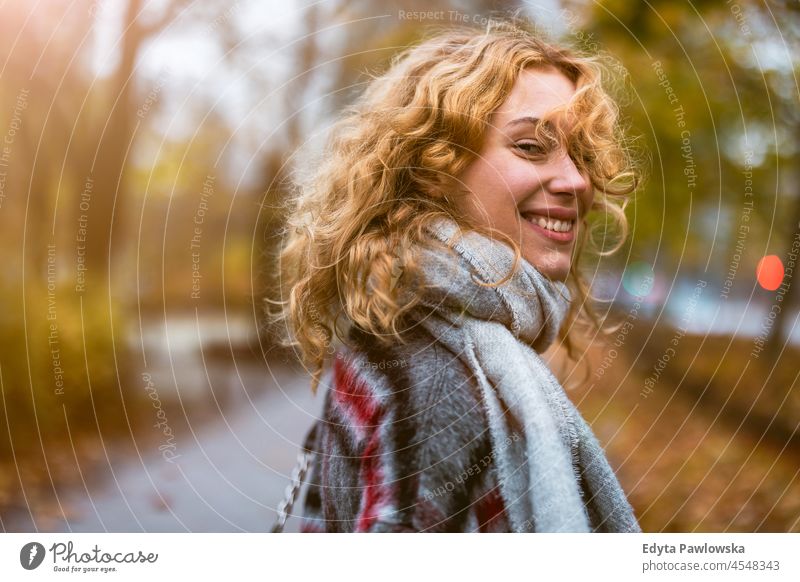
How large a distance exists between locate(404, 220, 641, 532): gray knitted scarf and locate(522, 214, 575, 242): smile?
69mm

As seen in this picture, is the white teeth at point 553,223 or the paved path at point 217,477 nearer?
the white teeth at point 553,223

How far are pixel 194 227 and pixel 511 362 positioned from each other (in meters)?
0.59

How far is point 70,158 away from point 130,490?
0.60 meters

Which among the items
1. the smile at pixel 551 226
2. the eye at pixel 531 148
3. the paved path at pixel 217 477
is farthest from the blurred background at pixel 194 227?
the eye at pixel 531 148

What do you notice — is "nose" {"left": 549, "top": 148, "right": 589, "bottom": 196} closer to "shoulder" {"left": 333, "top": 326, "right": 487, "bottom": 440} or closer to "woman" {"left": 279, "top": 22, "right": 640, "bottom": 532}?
"woman" {"left": 279, "top": 22, "right": 640, "bottom": 532}

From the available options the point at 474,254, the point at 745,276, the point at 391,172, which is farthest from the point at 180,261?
the point at 745,276

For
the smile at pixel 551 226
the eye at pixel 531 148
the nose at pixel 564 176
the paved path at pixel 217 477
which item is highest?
the eye at pixel 531 148

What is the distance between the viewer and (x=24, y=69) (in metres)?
1.13

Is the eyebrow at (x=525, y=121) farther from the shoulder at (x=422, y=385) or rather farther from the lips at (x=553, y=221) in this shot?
the shoulder at (x=422, y=385)

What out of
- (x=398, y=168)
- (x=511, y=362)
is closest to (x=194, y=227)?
(x=398, y=168)

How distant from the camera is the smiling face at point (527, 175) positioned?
3.23ft

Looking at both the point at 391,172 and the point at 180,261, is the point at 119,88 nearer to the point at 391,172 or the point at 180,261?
the point at 180,261
